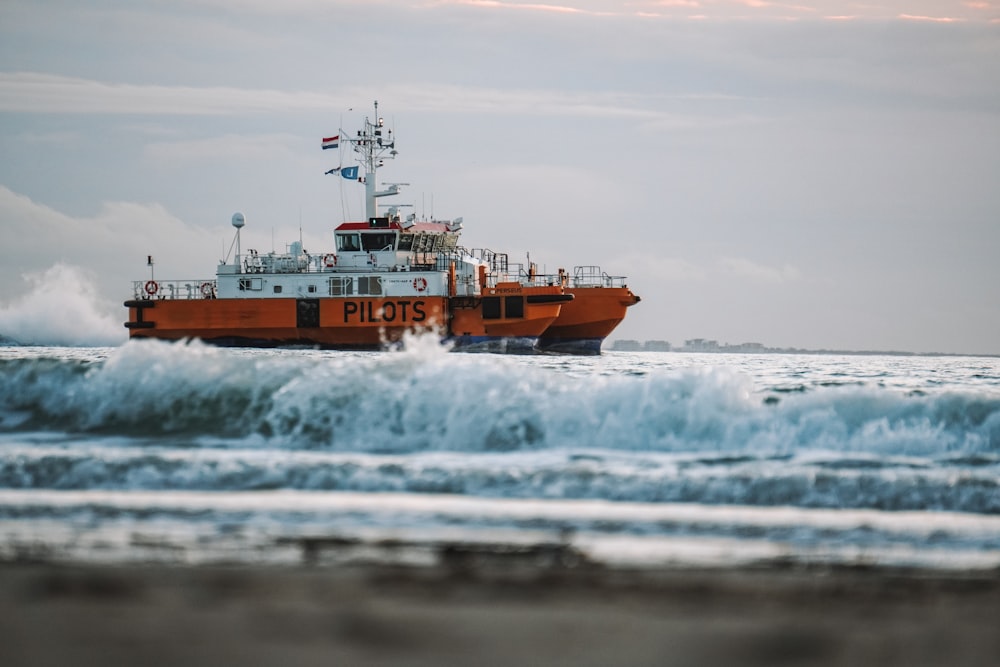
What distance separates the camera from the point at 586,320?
50.0m

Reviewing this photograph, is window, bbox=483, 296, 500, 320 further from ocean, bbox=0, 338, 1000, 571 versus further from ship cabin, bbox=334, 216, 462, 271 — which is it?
ocean, bbox=0, 338, 1000, 571

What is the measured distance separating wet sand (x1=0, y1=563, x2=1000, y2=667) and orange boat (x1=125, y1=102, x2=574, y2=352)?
41.0 meters

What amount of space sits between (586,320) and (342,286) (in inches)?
449

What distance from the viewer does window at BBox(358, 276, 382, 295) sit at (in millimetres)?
48188

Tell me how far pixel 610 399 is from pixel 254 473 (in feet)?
15.7

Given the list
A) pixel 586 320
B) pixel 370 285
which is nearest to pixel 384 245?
pixel 370 285

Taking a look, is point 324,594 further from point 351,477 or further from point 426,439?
point 426,439

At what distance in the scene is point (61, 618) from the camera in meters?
5.18

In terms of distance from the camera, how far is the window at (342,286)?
48469mm

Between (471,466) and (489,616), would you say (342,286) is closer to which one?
(471,466)

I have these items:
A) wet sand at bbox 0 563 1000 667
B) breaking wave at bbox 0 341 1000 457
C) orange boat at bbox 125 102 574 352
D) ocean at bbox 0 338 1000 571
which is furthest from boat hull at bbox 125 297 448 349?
wet sand at bbox 0 563 1000 667

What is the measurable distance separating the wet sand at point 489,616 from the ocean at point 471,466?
1.44ft

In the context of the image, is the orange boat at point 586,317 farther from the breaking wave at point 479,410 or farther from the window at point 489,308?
the breaking wave at point 479,410

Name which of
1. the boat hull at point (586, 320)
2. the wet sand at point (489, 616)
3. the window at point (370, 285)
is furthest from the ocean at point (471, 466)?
the boat hull at point (586, 320)
